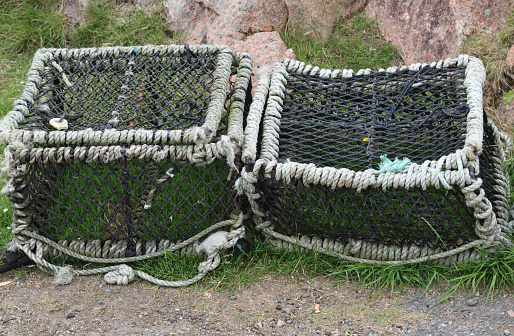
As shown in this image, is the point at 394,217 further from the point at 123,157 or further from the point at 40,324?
the point at 40,324

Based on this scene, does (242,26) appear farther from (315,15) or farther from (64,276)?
(64,276)

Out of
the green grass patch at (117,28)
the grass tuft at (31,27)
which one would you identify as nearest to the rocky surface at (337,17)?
the green grass patch at (117,28)

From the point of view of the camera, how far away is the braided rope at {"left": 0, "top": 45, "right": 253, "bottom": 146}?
7.72ft

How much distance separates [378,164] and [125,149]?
3.73ft

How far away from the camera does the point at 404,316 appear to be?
2.22 m

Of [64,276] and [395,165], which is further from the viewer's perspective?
[64,276]

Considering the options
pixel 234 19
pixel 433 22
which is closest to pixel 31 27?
pixel 234 19

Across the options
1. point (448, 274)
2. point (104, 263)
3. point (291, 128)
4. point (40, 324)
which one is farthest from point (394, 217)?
point (40, 324)

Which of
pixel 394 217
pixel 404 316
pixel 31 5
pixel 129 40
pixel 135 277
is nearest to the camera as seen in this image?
pixel 404 316

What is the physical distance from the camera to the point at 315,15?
422 cm

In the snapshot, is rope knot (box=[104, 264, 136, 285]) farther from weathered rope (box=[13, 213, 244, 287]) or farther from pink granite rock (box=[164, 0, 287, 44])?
pink granite rock (box=[164, 0, 287, 44])

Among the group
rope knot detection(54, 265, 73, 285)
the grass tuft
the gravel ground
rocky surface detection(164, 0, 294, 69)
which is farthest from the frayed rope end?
the grass tuft

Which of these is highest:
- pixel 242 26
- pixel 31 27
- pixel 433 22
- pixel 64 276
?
pixel 433 22

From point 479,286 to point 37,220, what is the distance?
6.99ft
